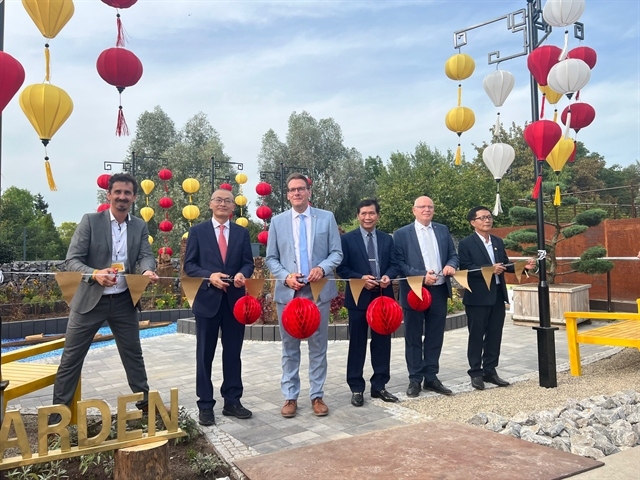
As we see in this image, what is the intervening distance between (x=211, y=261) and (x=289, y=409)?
1.34 meters

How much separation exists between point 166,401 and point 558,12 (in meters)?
5.39

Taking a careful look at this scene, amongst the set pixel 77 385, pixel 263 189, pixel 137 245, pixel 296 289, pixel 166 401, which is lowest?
pixel 166 401

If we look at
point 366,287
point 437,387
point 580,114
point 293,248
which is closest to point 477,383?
point 437,387

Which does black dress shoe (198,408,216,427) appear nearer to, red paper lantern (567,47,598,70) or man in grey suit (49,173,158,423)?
man in grey suit (49,173,158,423)

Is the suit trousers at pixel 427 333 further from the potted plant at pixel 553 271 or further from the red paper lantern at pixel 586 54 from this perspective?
the potted plant at pixel 553 271

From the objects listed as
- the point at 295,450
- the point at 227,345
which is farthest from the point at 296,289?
the point at 295,450

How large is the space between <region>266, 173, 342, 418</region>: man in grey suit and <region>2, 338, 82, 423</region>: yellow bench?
5.34 ft

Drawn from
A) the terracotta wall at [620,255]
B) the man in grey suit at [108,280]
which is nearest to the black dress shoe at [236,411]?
the man in grey suit at [108,280]

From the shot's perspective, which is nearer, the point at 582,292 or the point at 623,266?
the point at 582,292

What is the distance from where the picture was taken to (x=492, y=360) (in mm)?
4848

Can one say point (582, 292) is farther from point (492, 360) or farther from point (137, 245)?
point (137, 245)

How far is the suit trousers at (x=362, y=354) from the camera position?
4246 mm

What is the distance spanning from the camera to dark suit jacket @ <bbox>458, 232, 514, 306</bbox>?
15.5 feet

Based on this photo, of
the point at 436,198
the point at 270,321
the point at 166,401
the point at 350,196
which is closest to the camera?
the point at 166,401
